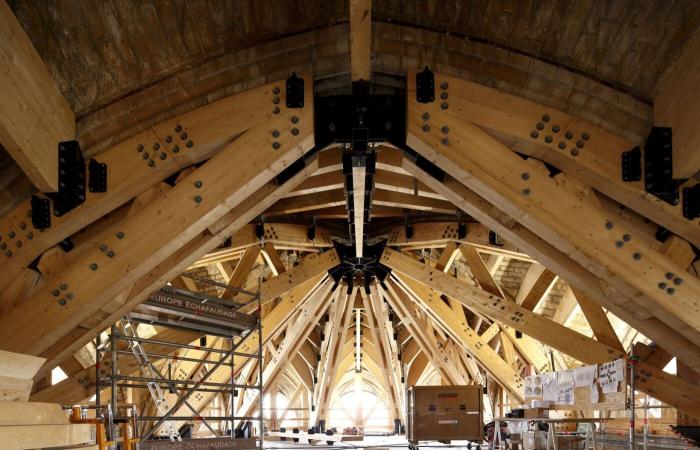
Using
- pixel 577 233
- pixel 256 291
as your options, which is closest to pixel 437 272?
pixel 256 291

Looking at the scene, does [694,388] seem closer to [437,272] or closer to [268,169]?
[437,272]

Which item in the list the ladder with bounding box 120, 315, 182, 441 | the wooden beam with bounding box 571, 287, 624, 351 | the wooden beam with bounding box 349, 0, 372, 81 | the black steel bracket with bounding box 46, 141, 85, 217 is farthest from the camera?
the wooden beam with bounding box 571, 287, 624, 351

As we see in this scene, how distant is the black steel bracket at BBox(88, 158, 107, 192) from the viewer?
18.8ft

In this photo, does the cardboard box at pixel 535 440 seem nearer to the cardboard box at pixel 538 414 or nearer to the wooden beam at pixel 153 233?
the cardboard box at pixel 538 414

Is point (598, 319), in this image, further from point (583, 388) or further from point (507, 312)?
point (507, 312)

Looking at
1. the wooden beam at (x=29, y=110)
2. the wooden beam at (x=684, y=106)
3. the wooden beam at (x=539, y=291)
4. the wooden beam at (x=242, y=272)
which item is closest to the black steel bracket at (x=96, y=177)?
the wooden beam at (x=29, y=110)

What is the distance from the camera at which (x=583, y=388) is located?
952 centimetres

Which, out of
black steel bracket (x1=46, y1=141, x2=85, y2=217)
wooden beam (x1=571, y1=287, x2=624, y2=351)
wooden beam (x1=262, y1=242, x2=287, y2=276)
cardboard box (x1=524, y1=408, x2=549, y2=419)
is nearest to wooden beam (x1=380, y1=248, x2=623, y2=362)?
wooden beam (x1=571, y1=287, x2=624, y2=351)

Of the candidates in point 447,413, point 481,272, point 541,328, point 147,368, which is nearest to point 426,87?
point 541,328

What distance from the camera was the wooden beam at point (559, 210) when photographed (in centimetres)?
557

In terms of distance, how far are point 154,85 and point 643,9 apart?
3.91m

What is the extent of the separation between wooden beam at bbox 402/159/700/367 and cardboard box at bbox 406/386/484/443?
18.7 ft

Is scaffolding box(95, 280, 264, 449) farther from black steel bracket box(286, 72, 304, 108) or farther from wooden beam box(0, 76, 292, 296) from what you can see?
black steel bracket box(286, 72, 304, 108)

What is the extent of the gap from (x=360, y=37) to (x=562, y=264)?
2960 mm
